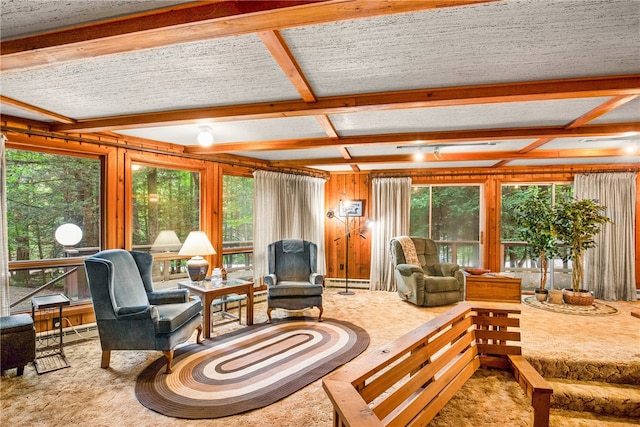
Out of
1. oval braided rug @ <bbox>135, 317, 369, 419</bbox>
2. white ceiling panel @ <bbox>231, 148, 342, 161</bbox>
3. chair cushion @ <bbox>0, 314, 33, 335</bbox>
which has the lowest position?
oval braided rug @ <bbox>135, 317, 369, 419</bbox>

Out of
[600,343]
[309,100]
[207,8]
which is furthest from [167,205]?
[600,343]

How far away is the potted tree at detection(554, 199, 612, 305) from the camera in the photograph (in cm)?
485

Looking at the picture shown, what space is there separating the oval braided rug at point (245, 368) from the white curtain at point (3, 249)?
57.0 inches

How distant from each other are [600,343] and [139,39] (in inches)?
189

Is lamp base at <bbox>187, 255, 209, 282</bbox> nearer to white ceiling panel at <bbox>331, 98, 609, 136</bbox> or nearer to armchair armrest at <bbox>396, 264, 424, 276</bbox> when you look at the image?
white ceiling panel at <bbox>331, 98, 609, 136</bbox>

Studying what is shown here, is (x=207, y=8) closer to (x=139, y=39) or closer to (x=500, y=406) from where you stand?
(x=139, y=39)

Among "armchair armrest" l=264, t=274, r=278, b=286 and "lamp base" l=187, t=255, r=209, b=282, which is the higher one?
"lamp base" l=187, t=255, r=209, b=282

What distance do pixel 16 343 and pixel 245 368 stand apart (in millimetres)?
1851

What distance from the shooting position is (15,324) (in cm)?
267

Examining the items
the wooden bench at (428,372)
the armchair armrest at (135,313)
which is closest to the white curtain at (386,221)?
the wooden bench at (428,372)

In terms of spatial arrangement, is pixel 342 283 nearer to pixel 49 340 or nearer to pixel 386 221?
pixel 386 221

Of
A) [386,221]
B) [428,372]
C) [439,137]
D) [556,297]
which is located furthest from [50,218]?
[556,297]

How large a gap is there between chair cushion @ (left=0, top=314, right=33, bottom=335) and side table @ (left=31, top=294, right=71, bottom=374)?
0.12 m

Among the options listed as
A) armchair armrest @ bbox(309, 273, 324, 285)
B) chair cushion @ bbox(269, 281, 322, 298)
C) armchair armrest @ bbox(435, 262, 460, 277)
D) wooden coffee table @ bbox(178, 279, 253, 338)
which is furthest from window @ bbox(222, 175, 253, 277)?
armchair armrest @ bbox(435, 262, 460, 277)
